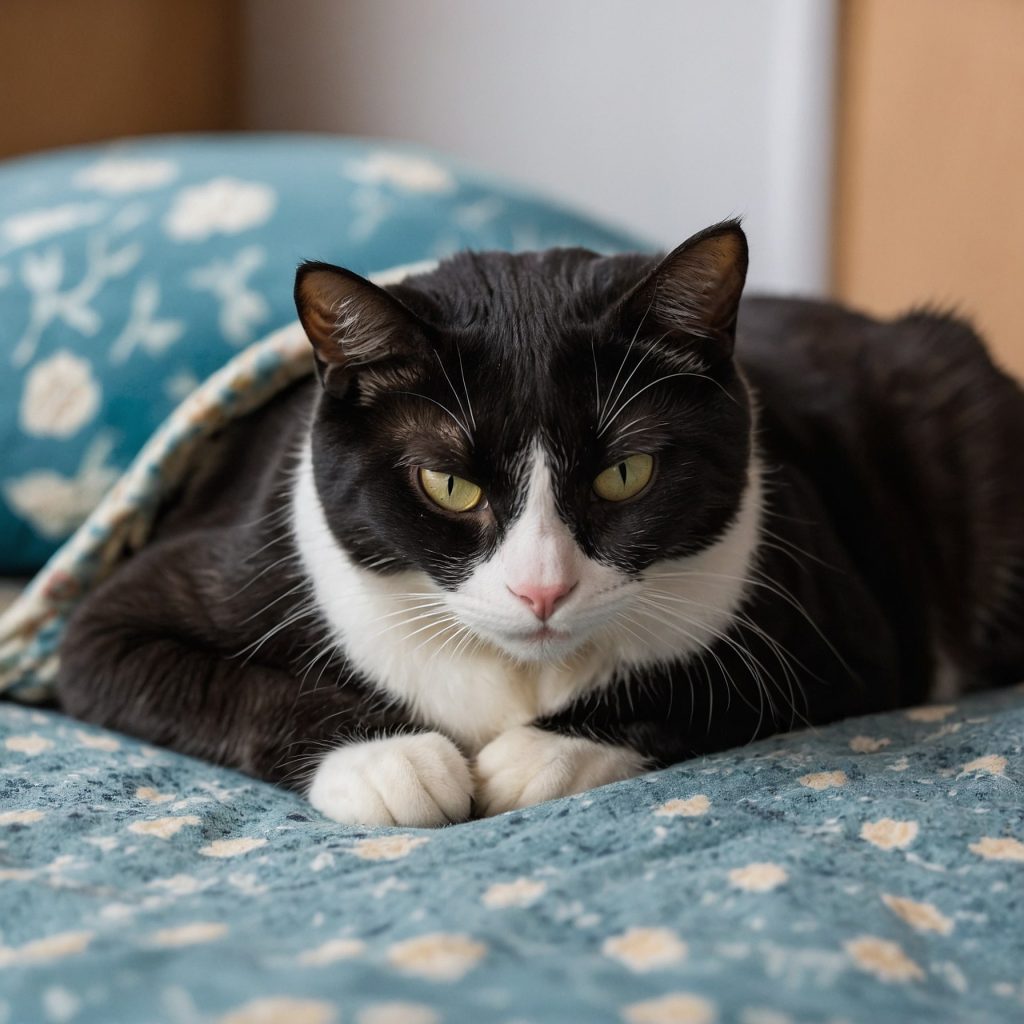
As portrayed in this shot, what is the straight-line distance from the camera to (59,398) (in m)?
1.83

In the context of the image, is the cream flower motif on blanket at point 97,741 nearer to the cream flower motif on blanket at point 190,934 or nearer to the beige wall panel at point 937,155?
the cream flower motif on blanket at point 190,934

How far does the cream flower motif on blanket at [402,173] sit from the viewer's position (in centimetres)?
206

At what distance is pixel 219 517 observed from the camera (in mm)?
1582

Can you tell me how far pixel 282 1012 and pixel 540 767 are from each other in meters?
0.52

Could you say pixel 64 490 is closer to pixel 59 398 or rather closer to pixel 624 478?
pixel 59 398

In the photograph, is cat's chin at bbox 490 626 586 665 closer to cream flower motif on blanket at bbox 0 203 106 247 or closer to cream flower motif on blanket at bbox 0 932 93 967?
cream flower motif on blanket at bbox 0 932 93 967

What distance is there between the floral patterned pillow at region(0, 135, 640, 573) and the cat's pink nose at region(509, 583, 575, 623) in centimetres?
92

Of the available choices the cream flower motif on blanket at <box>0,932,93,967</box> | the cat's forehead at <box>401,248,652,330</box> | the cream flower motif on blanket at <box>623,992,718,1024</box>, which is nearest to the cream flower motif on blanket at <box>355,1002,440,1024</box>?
the cream flower motif on blanket at <box>623,992,718,1024</box>

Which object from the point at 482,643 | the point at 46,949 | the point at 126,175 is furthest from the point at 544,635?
the point at 126,175

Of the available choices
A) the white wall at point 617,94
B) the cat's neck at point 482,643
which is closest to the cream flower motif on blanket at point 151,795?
the cat's neck at point 482,643

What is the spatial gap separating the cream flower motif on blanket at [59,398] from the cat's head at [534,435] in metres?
0.71

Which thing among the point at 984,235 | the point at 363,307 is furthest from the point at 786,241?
the point at 363,307

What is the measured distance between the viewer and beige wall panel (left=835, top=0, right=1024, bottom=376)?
3.32 metres

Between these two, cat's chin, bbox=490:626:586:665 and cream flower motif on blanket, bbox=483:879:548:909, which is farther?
cat's chin, bbox=490:626:586:665
